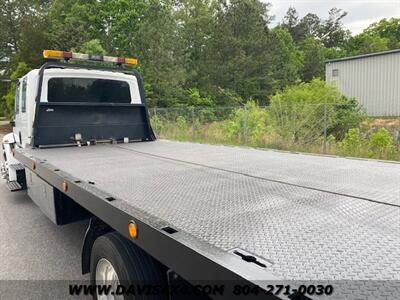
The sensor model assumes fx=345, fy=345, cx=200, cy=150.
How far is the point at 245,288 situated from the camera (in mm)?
1275

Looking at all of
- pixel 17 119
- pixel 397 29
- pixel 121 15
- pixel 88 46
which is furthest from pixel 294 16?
pixel 17 119

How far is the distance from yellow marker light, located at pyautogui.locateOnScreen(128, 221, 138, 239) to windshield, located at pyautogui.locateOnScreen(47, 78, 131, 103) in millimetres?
4596

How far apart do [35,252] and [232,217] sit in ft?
10.4

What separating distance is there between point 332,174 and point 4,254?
12.5 feet

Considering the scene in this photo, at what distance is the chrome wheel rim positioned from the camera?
2304 mm

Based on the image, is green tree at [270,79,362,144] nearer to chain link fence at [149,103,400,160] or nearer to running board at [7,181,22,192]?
chain link fence at [149,103,400,160]

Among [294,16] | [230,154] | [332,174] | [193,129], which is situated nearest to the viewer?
[332,174]

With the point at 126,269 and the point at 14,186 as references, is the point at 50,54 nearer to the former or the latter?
the point at 14,186

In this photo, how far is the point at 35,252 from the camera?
4.18 meters

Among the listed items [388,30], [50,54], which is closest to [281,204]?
[50,54]

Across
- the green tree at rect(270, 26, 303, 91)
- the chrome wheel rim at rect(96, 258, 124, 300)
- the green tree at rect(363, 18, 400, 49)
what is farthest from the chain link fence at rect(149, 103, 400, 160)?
the green tree at rect(363, 18, 400, 49)

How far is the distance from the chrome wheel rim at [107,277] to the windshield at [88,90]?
164 inches

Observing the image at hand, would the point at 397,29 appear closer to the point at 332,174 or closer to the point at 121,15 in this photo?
the point at 121,15

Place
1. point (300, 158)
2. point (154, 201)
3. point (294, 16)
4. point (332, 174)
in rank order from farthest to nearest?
point (294, 16), point (300, 158), point (332, 174), point (154, 201)
